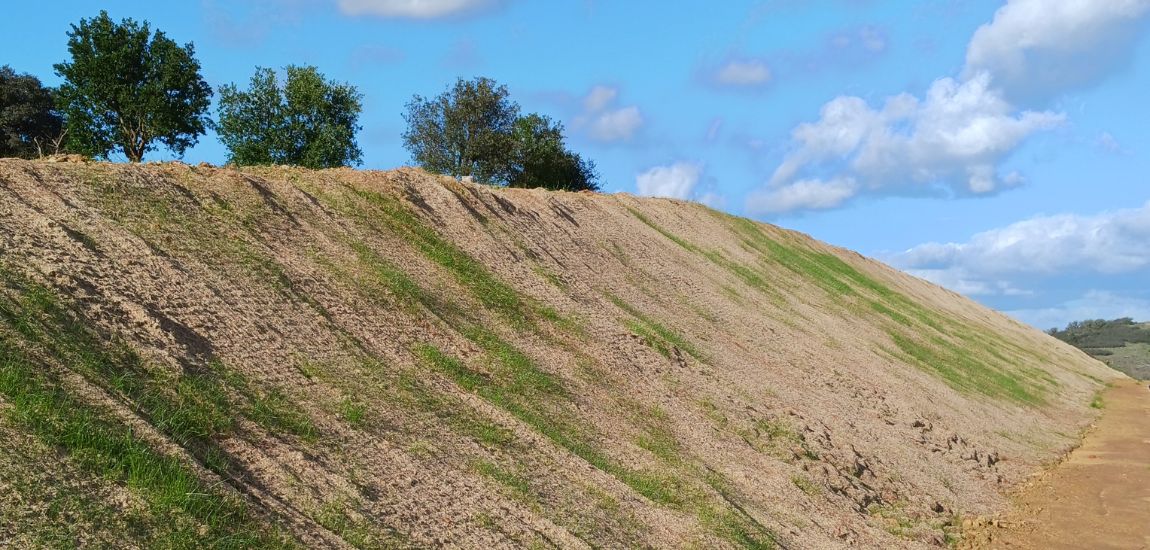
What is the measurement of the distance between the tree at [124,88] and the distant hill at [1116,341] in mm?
76697

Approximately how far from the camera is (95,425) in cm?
760

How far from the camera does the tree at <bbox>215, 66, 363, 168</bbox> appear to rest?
37.1m

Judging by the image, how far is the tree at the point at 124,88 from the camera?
3466 cm

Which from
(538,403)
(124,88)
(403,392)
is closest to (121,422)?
(403,392)

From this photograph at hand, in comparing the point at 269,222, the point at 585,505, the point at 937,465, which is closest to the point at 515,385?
the point at 585,505

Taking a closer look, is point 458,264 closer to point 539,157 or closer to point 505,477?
point 505,477

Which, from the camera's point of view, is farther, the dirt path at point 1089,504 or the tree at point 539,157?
the tree at point 539,157

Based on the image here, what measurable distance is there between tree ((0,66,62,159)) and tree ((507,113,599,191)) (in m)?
24.6

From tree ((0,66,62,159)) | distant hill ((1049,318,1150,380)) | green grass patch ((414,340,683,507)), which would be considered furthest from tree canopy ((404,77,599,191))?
distant hill ((1049,318,1150,380))

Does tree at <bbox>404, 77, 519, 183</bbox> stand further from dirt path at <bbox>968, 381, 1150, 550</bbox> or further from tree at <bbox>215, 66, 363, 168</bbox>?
dirt path at <bbox>968, 381, 1150, 550</bbox>

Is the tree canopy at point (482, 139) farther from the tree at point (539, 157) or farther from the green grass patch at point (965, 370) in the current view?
the green grass patch at point (965, 370)

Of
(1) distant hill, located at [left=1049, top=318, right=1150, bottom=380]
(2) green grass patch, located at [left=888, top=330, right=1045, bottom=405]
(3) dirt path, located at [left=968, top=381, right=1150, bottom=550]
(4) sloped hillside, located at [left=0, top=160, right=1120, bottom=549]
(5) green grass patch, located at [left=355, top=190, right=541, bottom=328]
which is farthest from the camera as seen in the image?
(1) distant hill, located at [left=1049, top=318, right=1150, bottom=380]

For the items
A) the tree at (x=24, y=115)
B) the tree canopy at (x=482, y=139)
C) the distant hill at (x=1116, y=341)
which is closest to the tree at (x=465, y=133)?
the tree canopy at (x=482, y=139)

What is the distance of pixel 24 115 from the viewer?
47156 mm
